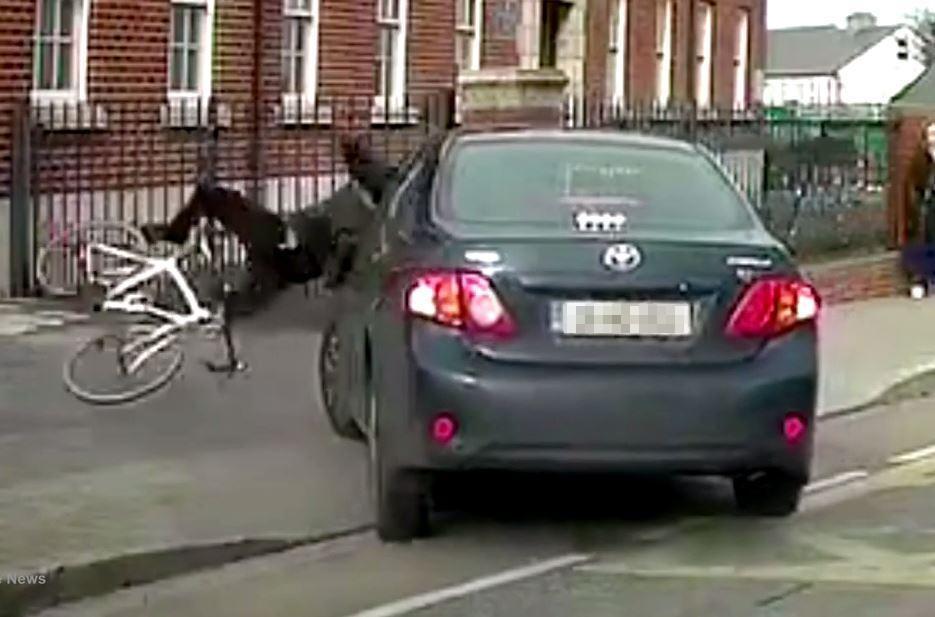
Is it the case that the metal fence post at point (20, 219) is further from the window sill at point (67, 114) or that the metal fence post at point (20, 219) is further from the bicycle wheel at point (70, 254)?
the window sill at point (67, 114)

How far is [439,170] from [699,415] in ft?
5.69

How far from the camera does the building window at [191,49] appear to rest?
21.6 meters

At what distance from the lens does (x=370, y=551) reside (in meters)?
9.66

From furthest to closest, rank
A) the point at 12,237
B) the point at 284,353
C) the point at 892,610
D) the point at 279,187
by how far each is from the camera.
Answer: the point at 279,187, the point at 12,237, the point at 284,353, the point at 892,610

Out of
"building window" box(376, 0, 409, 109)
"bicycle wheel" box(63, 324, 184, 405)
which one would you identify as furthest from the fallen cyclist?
"building window" box(376, 0, 409, 109)

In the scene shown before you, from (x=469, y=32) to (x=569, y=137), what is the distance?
717 inches

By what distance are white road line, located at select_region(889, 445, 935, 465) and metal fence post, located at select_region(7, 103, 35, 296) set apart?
7.74 m

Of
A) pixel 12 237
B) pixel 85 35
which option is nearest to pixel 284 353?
pixel 12 237

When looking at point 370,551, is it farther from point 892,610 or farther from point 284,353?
point 284,353

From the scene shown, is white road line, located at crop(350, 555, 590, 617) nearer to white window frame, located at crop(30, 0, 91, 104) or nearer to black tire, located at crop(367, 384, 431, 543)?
black tire, located at crop(367, 384, 431, 543)

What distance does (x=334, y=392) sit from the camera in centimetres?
1223

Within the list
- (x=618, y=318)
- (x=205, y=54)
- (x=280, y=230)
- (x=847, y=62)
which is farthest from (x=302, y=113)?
(x=847, y=62)

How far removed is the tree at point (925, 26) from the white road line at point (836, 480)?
8670cm

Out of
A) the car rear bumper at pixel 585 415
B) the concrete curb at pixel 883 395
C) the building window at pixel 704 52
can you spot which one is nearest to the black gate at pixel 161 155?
the concrete curb at pixel 883 395
